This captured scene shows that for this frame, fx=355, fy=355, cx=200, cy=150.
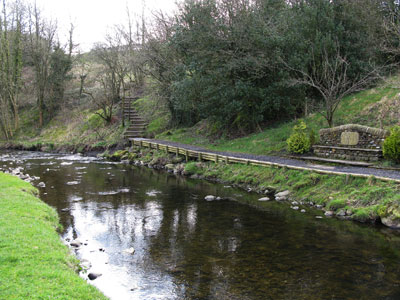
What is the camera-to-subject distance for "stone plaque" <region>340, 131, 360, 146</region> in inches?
672

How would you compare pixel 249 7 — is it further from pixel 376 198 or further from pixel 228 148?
pixel 376 198

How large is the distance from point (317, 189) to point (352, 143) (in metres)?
4.11

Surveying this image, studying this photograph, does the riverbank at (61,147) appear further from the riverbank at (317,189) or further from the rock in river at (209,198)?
the rock in river at (209,198)

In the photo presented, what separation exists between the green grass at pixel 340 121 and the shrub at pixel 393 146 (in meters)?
3.46

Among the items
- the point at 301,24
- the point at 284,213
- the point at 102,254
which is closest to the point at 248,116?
the point at 301,24

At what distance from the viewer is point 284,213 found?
1330 cm

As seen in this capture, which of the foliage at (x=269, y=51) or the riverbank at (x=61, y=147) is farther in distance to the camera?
the riverbank at (x=61, y=147)

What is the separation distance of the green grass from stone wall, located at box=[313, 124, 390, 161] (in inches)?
94.8

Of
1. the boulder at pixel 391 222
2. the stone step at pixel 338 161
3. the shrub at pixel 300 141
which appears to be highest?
the shrub at pixel 300 141

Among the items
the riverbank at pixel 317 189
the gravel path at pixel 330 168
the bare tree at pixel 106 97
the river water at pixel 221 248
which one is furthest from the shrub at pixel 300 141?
the bare tree at pixel 106 97

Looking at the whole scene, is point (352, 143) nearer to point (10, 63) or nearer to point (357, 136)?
point (357, 136)

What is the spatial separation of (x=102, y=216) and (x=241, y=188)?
745 cm

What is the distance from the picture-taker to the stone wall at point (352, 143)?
16281 millimetres

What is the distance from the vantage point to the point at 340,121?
21078 mm
